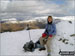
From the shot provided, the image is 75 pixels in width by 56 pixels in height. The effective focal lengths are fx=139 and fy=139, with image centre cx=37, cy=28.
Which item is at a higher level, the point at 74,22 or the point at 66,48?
the point at 74,22

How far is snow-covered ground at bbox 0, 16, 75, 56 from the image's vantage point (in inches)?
331

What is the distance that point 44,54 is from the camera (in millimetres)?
8250

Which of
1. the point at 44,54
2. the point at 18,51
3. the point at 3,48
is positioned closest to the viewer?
the point at 44,54

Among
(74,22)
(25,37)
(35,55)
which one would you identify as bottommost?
(35,55)

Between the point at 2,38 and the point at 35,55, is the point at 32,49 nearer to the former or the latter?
the point at 35,55

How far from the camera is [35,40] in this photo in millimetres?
9867

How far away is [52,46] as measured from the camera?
→ 27.7 ft

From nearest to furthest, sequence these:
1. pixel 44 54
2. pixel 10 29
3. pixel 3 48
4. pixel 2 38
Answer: pixel 44 54 → pixel 3 48 → pixel 2 38 → pixel 10 29

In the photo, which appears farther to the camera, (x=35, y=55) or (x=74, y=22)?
(x=74, y=22)

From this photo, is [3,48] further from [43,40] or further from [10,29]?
[10,29]

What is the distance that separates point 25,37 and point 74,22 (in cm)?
436

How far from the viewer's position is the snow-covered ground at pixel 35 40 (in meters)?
8.40

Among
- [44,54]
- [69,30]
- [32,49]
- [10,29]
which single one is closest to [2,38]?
[10,29]

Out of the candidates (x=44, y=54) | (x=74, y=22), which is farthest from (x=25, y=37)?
(x=74, y=22)
